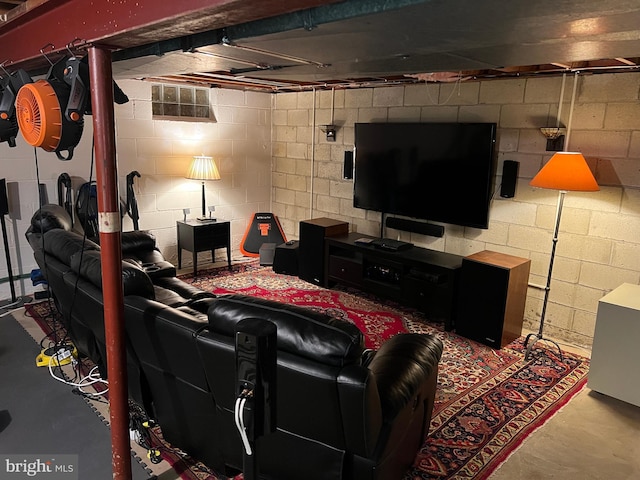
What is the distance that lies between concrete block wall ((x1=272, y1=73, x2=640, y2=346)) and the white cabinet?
2.10ft

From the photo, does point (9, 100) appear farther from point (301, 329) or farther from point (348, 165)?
point (348, 165)

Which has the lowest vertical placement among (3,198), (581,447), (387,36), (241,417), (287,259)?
(581,447)

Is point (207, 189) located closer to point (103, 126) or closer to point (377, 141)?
point (377, 141)

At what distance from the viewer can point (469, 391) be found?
3105 mm

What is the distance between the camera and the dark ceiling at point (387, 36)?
52.4 inches

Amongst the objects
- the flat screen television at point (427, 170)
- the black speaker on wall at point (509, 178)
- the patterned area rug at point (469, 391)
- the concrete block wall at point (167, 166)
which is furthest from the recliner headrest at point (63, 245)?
the black speaker on wall at point (509, 178)

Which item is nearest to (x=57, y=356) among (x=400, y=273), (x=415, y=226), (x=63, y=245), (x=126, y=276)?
(x=63, y=245)

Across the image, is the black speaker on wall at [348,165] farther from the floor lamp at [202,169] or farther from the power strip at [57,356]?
the power strip at [57,356]

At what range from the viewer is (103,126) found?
5.86 ft

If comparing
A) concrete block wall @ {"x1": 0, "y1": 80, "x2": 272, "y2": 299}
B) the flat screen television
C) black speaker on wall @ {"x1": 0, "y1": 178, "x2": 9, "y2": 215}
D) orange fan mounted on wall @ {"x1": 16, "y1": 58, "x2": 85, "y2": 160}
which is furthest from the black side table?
orange fan mounted on wall @ {"x1": 16, "y1": 58, "x2": 85, "y2": 160}

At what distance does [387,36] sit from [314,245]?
360 centimetres

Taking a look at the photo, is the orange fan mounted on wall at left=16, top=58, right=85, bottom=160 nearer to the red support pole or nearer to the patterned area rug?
the red support pole

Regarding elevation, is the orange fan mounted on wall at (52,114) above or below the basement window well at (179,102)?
below

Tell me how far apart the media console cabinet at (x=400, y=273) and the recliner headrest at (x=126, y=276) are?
2507 millimetres
